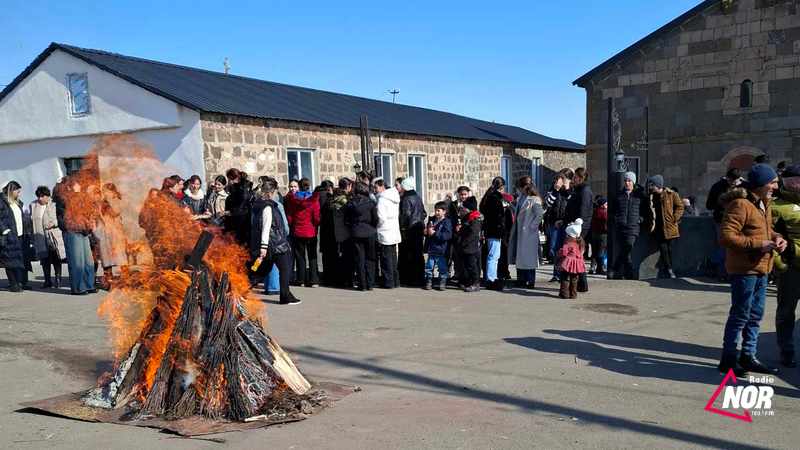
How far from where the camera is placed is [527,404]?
16.6 feet

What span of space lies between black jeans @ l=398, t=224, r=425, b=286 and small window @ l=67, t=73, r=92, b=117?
35.5 ft

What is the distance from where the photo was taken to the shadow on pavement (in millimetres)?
4316

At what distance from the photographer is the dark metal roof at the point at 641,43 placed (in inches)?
676

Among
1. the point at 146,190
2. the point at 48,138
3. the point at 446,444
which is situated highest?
the point at 48,138

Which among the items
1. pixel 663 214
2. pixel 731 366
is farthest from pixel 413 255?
pixel 731 366

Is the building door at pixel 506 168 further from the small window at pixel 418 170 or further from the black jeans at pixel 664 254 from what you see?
the black jeans at pixel 664 254

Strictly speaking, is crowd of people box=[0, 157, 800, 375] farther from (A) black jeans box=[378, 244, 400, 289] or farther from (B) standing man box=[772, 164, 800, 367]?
(B) standing man box=[772, 164, 800, 367]

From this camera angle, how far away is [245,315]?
205 inches

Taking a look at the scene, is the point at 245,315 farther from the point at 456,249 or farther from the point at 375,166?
the point at 375,166

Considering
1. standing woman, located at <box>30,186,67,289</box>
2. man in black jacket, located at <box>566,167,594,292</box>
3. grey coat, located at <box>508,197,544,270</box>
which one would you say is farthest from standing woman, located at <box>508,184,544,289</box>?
standing woman, located at <box>30,186,67,289</box>

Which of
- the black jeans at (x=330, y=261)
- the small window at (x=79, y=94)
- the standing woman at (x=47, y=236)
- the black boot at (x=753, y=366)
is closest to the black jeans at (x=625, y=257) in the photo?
the black jeans at (x=330, y=261)

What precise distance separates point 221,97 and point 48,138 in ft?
18.0

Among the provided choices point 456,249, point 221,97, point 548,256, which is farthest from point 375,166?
point 456,249

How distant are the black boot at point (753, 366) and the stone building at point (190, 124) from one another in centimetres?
1233
